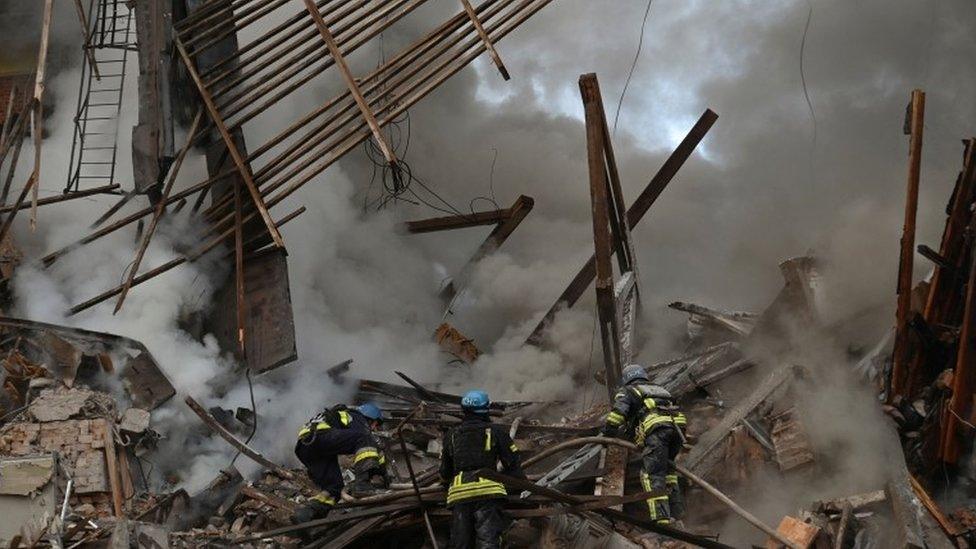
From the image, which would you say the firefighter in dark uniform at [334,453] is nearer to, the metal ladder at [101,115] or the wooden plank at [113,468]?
the wooden plank at [113,468]

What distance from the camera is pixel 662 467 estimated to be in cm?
980

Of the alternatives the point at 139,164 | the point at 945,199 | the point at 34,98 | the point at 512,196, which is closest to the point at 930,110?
the point at 945,199

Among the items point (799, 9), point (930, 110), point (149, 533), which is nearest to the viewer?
point (149, 533)

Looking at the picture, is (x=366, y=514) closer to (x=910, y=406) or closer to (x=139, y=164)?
(x=910, y=406)

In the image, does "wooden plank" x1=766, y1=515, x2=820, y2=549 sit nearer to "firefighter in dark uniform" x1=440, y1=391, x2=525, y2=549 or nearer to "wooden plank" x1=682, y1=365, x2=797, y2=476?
"wooden plank" x1=682, y1=365, x2=797, y2=476

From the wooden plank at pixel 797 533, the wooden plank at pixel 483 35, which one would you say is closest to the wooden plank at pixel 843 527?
the wooden plank at pixel 797 533

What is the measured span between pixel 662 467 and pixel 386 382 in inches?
207

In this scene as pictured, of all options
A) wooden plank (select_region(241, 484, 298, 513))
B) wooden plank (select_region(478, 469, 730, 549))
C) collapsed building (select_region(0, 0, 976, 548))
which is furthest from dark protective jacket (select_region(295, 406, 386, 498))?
wooden plank (select_region(478, 469, 730, 549))

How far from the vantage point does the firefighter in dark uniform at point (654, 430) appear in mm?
9773

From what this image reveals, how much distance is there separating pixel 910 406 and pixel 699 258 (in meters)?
7.56

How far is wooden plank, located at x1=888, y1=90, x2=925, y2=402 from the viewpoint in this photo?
10469 millimetres

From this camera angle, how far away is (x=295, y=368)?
46.9 feet

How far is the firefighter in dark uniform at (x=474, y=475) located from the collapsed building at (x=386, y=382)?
22 centimetres

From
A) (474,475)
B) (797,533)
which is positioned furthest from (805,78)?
(474,475)
